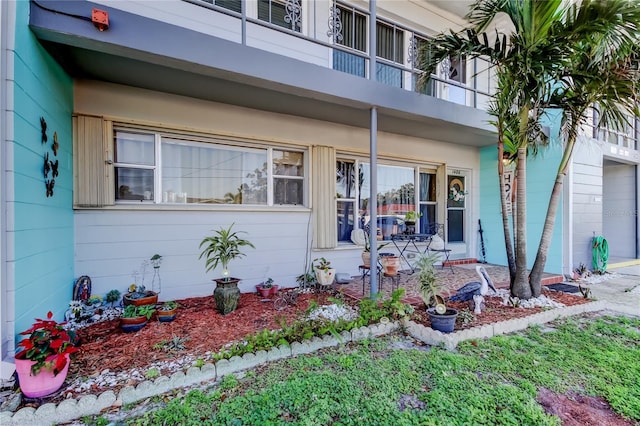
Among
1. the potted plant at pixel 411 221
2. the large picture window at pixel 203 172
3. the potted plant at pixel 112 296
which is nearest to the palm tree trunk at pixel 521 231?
the potted plant at pixel 411 221

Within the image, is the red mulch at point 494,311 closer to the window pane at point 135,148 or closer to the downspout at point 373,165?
the downspout at point 373,165

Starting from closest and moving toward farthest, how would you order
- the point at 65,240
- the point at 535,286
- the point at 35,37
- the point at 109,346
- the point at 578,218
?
the point at 35,37, the point at 109,346, the point at 65,240, the point at 535,286, the point at 578,218

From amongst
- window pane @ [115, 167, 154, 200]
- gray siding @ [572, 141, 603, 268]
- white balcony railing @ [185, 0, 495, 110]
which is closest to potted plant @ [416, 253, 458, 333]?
white balcony railing @ [185, 0, 495, 110]

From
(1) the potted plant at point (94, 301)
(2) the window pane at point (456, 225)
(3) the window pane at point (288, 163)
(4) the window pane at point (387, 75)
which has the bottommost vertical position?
(1) the potted plant at point (94, 301)

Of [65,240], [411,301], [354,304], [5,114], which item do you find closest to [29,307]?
[65,240]

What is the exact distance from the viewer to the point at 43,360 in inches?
82.2

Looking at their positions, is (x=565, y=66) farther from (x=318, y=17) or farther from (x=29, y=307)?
(x=29, y=307)

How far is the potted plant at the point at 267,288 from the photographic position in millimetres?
4652

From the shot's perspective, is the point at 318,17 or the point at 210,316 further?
the point at 318,17

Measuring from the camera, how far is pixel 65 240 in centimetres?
348

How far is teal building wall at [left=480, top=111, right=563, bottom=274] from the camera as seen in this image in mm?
5930

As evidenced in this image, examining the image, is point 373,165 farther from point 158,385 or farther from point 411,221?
point 158,385

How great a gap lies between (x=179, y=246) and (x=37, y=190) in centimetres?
185

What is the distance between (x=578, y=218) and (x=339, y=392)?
21.5ft
